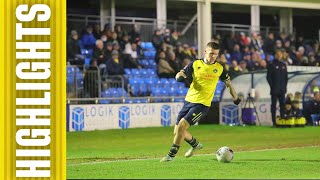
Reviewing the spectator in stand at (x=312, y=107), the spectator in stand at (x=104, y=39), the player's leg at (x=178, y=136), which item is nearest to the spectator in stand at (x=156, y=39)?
the spectator in stand at (x=104, y=39)

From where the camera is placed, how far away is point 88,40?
24.7 metres

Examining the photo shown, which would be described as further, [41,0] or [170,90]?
[170,90]

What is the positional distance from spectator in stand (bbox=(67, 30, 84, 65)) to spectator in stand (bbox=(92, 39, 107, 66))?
0.48 metres

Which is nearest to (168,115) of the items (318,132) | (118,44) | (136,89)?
(136,89)

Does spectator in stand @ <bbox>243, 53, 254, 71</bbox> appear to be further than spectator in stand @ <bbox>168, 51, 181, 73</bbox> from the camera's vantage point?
Yes

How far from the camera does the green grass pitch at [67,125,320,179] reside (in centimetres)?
1052

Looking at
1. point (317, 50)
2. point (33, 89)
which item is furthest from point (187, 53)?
point (33, 89)

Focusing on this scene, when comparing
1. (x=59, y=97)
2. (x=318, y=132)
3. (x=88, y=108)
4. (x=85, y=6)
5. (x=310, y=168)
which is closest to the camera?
(x=59, y=97)

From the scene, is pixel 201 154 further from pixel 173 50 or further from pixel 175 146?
pixel 173 50

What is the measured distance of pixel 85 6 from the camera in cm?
3011

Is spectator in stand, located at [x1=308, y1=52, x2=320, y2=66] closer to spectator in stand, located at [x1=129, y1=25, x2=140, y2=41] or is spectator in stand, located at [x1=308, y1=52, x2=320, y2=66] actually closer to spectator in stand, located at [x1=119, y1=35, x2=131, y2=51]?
spectator in stand, located at [x1=129, y1=25, x2=140, y2=41]

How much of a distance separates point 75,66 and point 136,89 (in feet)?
9.21

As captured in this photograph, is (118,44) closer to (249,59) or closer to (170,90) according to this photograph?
(170,90)

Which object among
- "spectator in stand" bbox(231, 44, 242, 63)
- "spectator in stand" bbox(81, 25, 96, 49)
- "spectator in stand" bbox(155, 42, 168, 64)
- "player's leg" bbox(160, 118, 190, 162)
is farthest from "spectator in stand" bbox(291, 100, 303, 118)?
"player's leg" bbox(160, 118, 190, 162)
